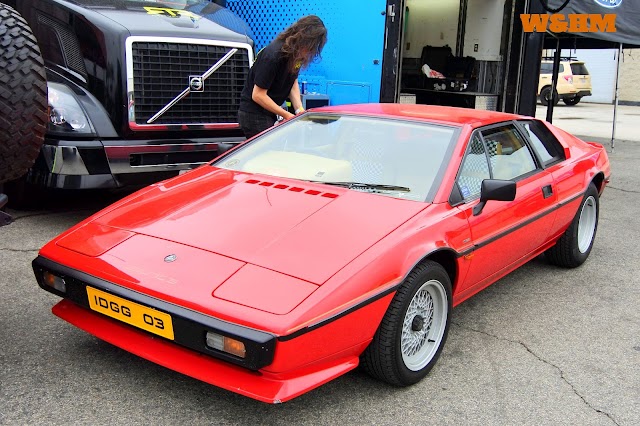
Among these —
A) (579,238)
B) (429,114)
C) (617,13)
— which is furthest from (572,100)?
(429,114)

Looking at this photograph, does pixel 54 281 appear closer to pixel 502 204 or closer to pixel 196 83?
pixel 502 204

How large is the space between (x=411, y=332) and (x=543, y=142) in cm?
210

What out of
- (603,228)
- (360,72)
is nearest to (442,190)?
(603,228)

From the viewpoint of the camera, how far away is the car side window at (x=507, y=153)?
142 inches

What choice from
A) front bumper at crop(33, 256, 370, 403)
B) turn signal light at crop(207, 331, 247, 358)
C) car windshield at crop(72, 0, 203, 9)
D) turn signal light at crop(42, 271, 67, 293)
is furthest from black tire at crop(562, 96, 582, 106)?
turn signal light at crop(207, 331, 247, 358)

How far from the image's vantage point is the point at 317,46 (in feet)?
15.2

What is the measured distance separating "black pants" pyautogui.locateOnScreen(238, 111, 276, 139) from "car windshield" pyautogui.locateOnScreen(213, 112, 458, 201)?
0.96 meters

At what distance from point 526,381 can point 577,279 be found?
1.74m

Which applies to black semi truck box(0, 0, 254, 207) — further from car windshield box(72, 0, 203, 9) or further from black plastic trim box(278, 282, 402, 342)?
black plastic trim box(278, 282, 402, 342)

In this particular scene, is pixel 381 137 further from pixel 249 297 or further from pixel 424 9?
pixel 424 9

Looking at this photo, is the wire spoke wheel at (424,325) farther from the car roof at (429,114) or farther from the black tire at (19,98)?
the black tire at (19,98)

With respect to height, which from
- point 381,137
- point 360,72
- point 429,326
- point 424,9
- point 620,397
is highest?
point 424,9

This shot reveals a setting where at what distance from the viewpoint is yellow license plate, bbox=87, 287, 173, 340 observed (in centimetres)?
237

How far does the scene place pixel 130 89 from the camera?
4.87 meters
